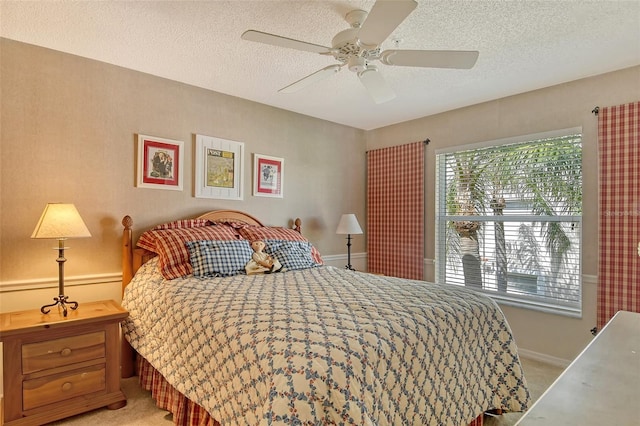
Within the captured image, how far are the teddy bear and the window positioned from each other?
204cm

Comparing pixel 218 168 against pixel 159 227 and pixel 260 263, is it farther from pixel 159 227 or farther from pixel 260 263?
pixel 260 263

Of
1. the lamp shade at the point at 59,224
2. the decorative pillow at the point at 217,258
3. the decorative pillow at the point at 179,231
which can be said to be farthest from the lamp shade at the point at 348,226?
the lamp shade at the point at 59,224

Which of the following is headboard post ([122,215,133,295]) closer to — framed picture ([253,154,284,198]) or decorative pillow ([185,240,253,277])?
decorative pillow ([185,240,253,277])

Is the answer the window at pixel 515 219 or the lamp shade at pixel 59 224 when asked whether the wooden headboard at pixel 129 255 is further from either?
the window at pixel 515 219

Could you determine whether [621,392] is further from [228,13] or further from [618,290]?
[618,290]

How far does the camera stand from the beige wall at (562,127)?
9.51 feet

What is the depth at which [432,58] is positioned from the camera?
200cm

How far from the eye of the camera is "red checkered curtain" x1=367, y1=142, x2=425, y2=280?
413 centimetres

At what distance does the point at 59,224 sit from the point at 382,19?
87.2 inches

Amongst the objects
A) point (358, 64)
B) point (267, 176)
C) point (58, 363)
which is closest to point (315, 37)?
point (358, 64)

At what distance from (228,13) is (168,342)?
76.5 inches

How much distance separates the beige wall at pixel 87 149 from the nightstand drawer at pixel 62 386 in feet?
2.18

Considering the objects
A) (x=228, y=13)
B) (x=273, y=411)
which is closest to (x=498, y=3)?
(x=228, y=13)

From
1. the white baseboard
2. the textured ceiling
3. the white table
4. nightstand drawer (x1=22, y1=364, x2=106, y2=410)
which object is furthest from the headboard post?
the white baseboard
